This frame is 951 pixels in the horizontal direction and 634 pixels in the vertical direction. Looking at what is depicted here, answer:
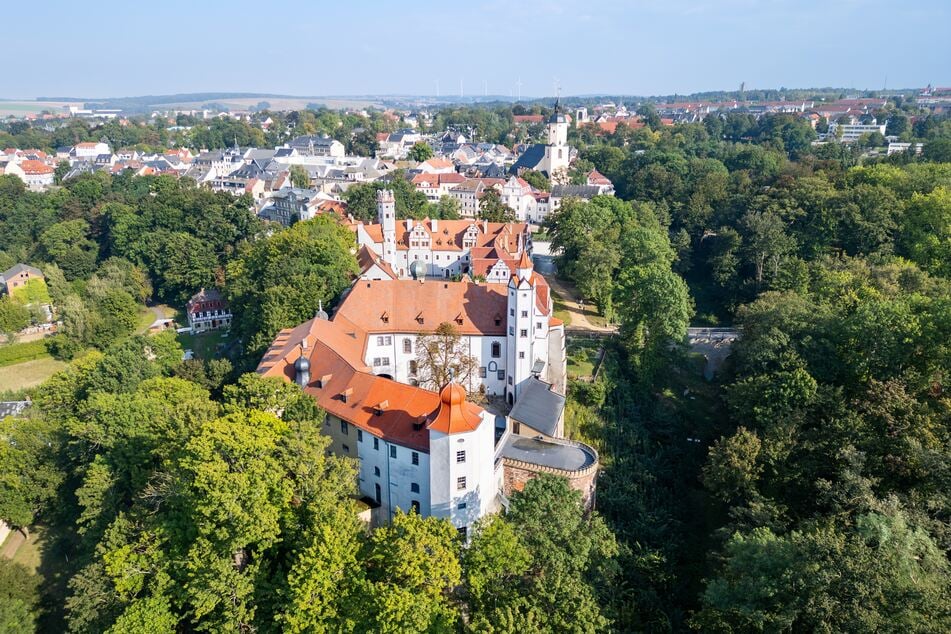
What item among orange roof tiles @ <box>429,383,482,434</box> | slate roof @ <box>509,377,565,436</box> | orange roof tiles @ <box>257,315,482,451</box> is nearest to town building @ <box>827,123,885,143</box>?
slate roof @ <box>509,377,565,436</box>

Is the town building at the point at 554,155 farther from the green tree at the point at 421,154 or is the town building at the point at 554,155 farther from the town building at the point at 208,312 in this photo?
the town building at the point at 208,312

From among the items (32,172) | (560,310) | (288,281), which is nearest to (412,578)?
(288,281)

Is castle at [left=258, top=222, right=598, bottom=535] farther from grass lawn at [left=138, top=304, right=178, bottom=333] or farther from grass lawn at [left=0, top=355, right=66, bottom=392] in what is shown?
grass lawn at [left=138, top=304, right=178, bottom=333]

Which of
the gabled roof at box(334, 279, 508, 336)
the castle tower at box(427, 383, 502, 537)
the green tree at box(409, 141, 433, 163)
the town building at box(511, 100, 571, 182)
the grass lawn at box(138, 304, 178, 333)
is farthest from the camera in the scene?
the green tree at box(409, 141, 433, 163)

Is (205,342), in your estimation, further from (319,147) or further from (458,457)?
(319,147)

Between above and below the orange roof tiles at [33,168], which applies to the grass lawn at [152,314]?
below

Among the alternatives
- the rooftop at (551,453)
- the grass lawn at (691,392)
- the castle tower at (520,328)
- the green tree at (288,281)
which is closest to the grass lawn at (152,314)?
the green tree at (288,281)

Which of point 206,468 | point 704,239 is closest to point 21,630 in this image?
point 206,468
